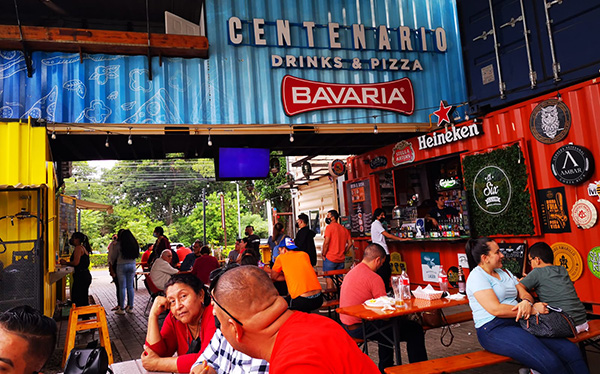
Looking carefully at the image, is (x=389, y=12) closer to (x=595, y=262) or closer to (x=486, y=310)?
(x=595, y=262)

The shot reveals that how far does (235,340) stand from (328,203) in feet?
46.3

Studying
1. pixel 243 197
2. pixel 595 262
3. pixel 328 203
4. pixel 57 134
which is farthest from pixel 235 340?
pixel 243 197

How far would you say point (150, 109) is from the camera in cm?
806

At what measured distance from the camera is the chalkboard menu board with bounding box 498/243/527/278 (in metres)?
7.14

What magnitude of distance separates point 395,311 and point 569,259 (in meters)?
4.13

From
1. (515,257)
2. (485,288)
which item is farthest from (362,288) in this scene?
(515,257)

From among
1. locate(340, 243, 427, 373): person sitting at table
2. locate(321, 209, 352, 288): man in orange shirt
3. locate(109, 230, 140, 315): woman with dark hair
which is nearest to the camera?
locate(340, 243, 427, 373): person sitting at table

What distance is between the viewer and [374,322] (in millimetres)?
4230

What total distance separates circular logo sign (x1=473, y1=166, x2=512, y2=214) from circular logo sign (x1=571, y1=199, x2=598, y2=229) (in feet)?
3.70

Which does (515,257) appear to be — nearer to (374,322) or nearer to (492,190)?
(492,190)

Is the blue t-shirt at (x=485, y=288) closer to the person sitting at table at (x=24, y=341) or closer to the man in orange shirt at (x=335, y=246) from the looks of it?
the person sitting at table at (x=24, y=341)

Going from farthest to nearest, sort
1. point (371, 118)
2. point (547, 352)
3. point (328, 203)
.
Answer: point (328, 203)
point (371, 118)
point (547, 352)

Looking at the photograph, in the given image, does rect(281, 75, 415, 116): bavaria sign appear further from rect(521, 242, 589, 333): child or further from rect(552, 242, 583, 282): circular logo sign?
rect(521, 242, 589, 333): child

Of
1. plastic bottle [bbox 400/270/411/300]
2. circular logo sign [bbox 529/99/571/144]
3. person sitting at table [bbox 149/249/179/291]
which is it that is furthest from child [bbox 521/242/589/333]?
person sitting at table [bbox 149/249/179/291]
